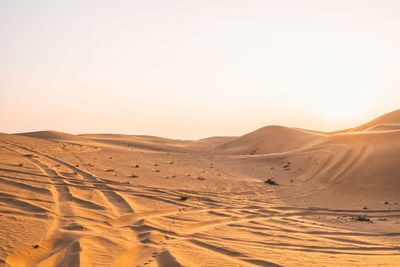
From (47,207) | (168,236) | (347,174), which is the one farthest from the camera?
(347,174)

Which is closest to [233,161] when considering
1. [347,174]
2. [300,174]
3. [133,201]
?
[300,174]

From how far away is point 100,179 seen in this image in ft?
40.4

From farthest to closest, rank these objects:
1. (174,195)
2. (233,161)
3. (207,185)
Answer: (233,161) → (207,185) → (174,195)

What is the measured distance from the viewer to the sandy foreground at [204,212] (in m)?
5.26

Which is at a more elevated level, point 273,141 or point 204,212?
point 273,141

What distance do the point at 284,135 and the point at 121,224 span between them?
30303 millimetres

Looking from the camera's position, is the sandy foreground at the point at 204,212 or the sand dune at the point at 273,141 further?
the sand dune at the point at 273,141

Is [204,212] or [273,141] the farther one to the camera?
[273,141]

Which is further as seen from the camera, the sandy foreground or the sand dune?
the sand dune

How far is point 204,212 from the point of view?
355 inches

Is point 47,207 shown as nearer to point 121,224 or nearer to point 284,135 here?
point 121,224

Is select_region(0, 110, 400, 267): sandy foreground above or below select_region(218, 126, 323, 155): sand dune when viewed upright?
below

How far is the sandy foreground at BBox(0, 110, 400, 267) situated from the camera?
17.3 ft

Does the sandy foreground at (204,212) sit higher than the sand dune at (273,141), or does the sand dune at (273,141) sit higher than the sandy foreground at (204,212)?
the sand dune at (273,141)
